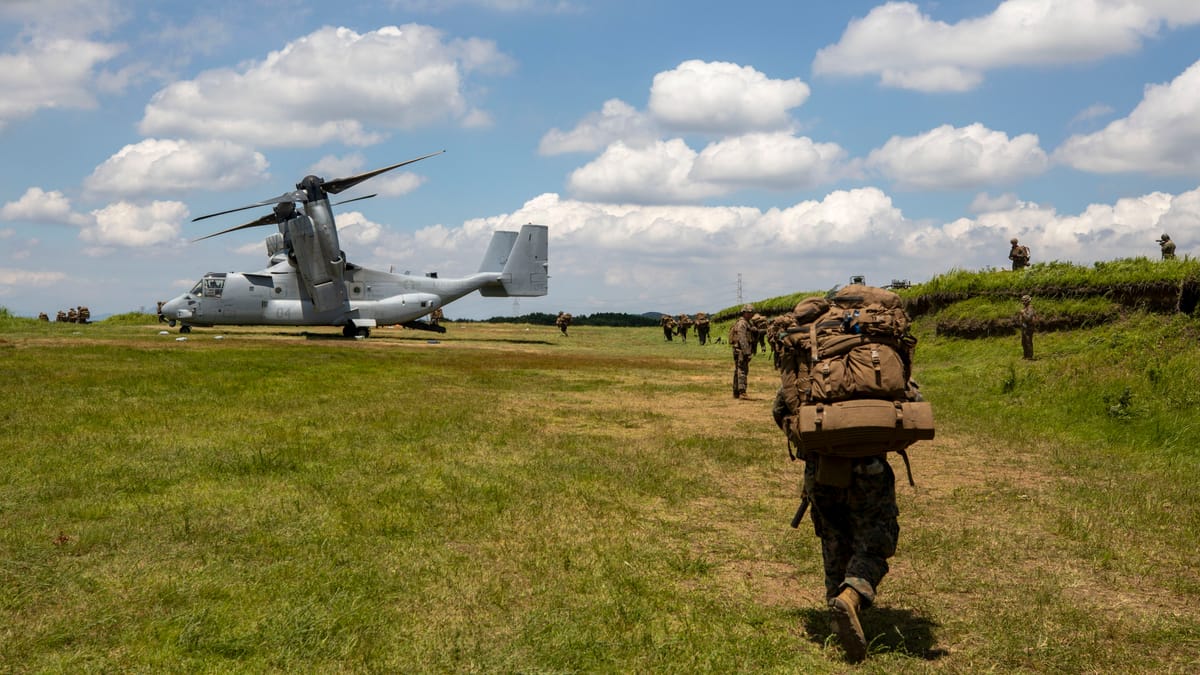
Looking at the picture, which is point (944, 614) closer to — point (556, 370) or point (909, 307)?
point (556, 370)

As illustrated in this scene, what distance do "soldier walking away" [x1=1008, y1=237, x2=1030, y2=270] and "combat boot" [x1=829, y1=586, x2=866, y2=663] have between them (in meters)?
26.7

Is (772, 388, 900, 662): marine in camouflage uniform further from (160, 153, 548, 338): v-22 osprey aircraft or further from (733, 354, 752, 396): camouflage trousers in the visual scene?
(160, 153, 548, 338): v-22 osprey aircraft

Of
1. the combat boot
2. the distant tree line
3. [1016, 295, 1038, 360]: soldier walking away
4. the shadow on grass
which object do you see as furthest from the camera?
the distant tree line

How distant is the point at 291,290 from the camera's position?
127ft

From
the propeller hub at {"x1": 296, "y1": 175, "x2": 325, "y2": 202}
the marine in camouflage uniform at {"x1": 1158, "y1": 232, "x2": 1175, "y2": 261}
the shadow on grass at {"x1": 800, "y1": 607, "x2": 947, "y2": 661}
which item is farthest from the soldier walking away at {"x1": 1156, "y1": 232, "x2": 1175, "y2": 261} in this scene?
the propeller hub at {"x1": 296, "y1": 175, "x2": 325, "y2": 202}

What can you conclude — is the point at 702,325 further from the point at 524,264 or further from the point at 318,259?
the point at 318,259

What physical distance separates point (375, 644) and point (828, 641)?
2697 mm

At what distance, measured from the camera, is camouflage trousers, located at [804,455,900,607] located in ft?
17.7

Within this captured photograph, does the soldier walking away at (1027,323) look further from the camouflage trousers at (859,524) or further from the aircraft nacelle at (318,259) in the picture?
the aircraft nacelle at (318,259)

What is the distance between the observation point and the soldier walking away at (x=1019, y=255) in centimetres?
2903

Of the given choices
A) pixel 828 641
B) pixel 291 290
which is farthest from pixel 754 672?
pixel 291 290

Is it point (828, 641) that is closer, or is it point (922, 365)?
point (828, 641)

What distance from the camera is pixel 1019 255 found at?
1150 inches

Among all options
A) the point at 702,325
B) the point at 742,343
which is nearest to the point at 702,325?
the point at 702,325
